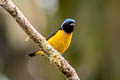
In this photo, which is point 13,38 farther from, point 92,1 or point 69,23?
point 69,23

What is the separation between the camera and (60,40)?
5.69 metres

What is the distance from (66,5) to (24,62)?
257 cm

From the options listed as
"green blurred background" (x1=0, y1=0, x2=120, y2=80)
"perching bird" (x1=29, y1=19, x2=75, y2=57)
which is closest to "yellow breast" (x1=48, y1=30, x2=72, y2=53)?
"perching bird" (x1=29, y1=19, x2=75, y2=57)

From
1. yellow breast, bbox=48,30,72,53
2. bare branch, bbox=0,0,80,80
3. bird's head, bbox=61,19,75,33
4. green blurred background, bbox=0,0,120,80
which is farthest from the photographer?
green blurred background, bbox=0,0,120,80

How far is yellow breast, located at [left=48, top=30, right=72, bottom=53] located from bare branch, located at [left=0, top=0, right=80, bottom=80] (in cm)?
111

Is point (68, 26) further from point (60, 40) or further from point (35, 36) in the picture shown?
point (35, 36)

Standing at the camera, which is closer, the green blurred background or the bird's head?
the bird's head

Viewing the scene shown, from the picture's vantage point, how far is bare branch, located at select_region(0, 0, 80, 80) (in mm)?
4227

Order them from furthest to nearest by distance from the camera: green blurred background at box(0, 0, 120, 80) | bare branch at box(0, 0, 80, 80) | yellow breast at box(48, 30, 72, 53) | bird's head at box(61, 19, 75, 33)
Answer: green blurred background at box(0, 0, 120, 80)
bird's head at box(61, 19, 75, 33)
yellow breast at box(48, 30, 72, 53)
bare branch at box(0, 0, 80, 80)

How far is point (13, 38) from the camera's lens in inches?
381

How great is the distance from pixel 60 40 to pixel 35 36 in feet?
4.45

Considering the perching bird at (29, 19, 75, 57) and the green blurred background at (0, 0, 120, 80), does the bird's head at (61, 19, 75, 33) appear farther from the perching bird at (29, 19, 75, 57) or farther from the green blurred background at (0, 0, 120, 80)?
the green blurred background at (0, 0, 120, 80)

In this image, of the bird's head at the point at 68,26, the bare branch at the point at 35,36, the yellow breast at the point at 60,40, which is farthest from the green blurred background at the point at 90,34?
the bare branch at the point at 35,36

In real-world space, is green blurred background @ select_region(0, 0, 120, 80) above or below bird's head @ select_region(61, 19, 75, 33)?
below
